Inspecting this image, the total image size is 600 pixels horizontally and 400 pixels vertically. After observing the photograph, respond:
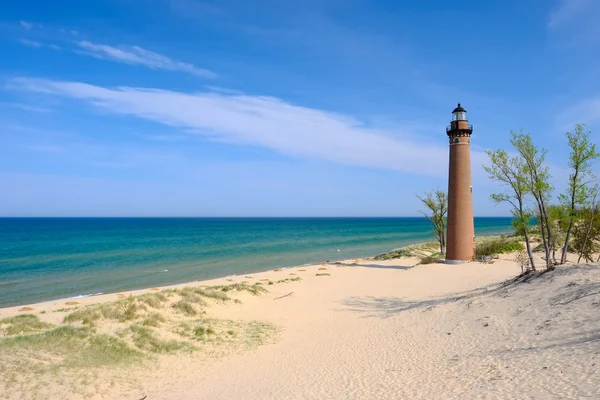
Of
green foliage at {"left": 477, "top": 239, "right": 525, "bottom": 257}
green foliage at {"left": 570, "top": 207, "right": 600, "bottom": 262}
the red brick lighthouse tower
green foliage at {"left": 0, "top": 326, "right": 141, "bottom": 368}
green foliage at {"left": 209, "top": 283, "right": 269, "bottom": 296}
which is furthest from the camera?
green foliage at {"left": 477, "top": 239, "right": 525, "bottom": 257}

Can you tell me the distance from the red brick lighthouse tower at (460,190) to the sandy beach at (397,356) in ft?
29.5

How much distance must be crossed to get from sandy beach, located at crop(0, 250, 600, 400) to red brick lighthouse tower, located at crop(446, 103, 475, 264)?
898cm

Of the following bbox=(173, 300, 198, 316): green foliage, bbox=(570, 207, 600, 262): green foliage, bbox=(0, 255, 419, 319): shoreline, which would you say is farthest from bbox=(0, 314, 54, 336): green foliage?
bbox=(570, 207, 600, 262): green foliage

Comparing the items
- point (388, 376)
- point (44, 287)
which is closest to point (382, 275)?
point (388, 376)

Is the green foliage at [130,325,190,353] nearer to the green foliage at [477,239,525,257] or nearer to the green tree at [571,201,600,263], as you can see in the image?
the green tree at [571,201,600,263]

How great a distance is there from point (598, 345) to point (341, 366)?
568 cm

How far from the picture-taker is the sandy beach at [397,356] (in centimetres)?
828

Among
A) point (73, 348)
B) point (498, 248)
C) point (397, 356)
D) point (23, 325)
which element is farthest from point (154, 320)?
point (498, 248)

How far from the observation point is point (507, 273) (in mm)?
22141

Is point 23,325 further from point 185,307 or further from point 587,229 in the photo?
point 587,229

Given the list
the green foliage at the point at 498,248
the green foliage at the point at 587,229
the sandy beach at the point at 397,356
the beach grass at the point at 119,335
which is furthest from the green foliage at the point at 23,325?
the green foliage at the point at 498,248

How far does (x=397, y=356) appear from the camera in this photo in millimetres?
11031

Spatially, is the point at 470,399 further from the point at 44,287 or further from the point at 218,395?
the point at 44,287

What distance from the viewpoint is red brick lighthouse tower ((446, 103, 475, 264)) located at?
26.5 meters
